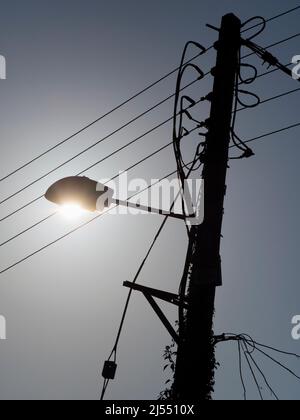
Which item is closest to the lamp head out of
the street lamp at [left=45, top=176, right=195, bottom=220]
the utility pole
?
the street lamp at [left=45, top=176, right=195, bottom=220]

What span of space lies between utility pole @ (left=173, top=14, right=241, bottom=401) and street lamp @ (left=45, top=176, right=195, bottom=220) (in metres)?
0.45

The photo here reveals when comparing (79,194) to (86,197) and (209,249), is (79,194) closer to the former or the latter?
(86,197)

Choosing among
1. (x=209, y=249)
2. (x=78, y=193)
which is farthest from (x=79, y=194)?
(x=209, y=249)

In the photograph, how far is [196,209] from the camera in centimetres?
608

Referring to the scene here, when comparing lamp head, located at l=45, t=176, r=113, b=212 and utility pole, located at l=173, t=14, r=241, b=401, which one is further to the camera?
lamp head, located at l=45, t=176, r=113, b=212

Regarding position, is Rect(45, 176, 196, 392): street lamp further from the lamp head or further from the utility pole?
the utility pole

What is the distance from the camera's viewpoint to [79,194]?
19.9ft

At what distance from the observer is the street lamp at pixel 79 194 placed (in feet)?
19.9

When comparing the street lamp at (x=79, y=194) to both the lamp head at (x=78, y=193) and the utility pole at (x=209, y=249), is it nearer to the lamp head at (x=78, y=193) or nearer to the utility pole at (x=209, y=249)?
the lamp head at (x=78, y=193)

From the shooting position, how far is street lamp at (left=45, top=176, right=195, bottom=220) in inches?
239

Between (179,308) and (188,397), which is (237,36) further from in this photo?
(188,397)

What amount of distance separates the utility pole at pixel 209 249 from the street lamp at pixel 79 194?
446mm

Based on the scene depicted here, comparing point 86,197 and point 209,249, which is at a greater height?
point 86,197

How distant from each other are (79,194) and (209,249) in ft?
5.80
